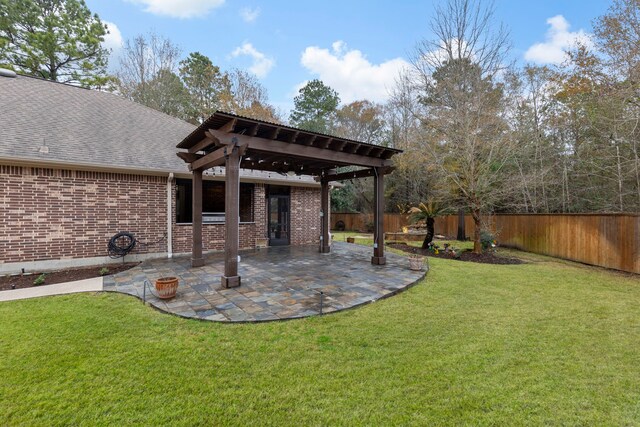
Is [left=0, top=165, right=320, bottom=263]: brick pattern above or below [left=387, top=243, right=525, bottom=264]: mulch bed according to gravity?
above

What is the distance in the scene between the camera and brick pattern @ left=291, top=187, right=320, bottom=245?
445 inches

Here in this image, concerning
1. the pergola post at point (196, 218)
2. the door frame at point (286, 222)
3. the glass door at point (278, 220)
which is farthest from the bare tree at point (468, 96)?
the pergola post at point (196, 218)

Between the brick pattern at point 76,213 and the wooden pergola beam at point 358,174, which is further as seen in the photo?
the wooden pergola beam at point 358,174

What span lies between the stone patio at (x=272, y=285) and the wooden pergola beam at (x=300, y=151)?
2.68 meters

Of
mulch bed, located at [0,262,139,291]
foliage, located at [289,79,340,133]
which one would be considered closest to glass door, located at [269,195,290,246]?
mulch bed, located at [0,262,139,291]

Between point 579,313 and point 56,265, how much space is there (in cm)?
1091

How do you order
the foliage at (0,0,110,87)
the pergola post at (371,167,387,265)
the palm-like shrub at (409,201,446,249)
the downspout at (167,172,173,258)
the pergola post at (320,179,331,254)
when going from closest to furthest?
the pergola post at (371,167,387,265) → the downspout at (167,172,173,258) → the pergola post at (320,179,331,254) → the palm-like shrub at (409,201,446,249) → the foliage at (0,0,110,87)

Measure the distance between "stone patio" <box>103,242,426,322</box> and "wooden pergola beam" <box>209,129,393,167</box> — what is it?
268 cm

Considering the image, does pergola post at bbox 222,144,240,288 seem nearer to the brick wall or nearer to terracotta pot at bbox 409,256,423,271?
terracotta pot at bbox 409,256,423,271

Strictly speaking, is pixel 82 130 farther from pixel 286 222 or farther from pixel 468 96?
pixel 468 96

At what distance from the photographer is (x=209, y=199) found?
947 centimetres

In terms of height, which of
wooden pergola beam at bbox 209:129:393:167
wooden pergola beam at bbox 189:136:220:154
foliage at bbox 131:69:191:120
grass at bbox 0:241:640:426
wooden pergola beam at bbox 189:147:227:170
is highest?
foliage at bbox 131:69:191:120

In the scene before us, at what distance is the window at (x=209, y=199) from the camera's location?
8.92 meters

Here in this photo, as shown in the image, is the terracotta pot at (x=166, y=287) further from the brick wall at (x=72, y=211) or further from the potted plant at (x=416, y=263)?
the potted plant at (x=416, y=263)
